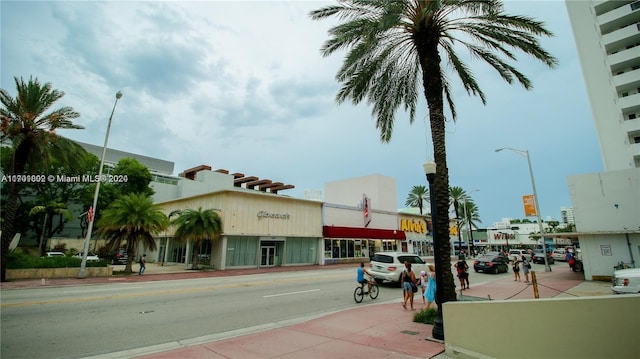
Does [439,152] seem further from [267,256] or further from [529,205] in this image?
[267,256]

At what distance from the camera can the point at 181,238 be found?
93.9 feet

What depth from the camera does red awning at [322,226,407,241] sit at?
3800 cm

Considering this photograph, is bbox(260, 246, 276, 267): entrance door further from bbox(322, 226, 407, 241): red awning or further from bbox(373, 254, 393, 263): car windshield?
bbox(373, 254, 393, 263): car windshield

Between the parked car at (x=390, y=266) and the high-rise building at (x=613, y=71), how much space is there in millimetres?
39584

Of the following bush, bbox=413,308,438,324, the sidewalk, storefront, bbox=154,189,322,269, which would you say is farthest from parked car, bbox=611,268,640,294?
storefront, bbox=154,189,322,269


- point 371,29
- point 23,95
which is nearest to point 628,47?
point 371,29

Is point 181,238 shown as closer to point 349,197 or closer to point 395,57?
point 395,57

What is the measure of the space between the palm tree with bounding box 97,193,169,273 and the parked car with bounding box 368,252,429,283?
18.6 meters

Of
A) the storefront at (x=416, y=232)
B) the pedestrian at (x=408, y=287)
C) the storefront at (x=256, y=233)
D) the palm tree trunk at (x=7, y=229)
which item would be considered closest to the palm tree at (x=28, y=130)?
the palm tree trunk at (x=7, y=229)

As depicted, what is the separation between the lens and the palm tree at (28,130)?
19922 mm

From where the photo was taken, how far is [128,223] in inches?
981

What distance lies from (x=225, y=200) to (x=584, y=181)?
28.3 metres

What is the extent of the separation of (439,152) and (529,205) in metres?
25.1

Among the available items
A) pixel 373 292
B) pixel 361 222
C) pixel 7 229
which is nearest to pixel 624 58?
pixel 361 222
